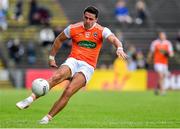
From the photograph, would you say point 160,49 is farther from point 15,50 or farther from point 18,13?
point 18,13

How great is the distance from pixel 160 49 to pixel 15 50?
431 inches

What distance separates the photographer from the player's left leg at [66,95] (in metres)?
14.5

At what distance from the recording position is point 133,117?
1748 cm

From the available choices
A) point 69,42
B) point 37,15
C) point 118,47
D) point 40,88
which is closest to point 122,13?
point 69,42

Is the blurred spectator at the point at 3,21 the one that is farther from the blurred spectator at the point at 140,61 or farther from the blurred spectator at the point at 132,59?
the blurred spectator at the point at 140,61

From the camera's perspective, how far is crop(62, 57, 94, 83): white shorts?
1496 cm

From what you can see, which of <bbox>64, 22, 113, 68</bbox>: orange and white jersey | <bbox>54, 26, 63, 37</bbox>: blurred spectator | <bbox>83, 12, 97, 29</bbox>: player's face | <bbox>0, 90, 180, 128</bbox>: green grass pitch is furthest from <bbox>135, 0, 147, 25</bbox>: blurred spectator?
<bbox>83, 12, 97, 29</bbox>: player's face

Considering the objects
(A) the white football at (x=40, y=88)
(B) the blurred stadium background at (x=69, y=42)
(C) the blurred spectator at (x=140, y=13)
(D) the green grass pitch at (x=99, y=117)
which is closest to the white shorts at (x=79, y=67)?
(A) the white football at (x=40, y=88)

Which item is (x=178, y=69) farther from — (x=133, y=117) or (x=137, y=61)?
(x=133, y=117)

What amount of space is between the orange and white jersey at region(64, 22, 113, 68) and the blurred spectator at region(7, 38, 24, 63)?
24.0 metres

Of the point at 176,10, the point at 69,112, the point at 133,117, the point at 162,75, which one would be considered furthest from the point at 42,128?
the point at 176,10

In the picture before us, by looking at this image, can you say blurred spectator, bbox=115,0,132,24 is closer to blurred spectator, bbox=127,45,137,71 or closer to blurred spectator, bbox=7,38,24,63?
blurred spectator, bbox=127,45,137,71

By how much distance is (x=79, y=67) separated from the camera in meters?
15.1

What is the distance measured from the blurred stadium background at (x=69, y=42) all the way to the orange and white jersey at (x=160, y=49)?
5.19 meters
